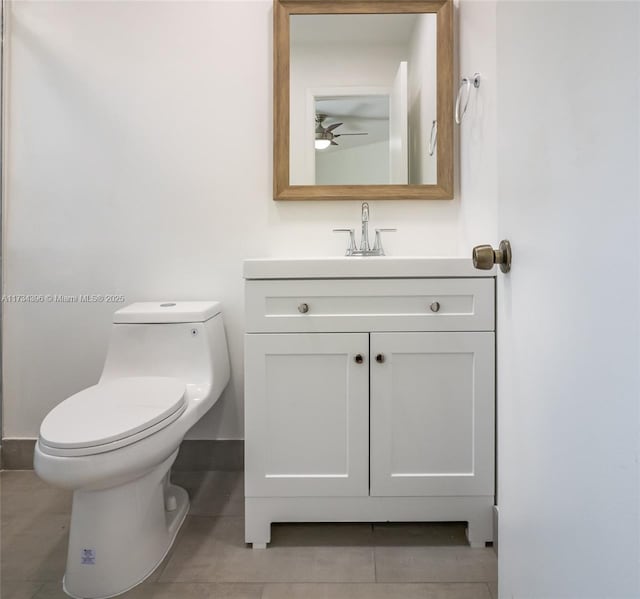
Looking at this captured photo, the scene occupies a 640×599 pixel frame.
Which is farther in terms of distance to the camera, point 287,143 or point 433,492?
Result: point 287,143

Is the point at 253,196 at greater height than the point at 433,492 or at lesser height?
greater

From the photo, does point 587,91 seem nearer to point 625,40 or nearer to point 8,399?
point 625,40

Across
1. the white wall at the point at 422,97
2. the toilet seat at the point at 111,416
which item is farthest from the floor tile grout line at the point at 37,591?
the white wall at the point at 422,97

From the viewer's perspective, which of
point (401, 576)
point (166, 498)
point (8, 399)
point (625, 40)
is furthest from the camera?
point (8, 399)

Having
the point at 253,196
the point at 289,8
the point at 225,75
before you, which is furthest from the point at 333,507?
the point at 289,8

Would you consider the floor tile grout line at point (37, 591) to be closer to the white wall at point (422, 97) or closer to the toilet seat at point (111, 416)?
the toilet seat at point (111, 416)

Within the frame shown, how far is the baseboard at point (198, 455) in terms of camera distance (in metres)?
1.87

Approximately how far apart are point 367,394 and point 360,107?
1148 mm

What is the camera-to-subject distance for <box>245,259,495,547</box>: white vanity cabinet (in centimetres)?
136

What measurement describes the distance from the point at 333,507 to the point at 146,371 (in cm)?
79

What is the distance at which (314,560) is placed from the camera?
133 centimetres

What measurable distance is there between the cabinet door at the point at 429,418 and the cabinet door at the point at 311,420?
0.05 m

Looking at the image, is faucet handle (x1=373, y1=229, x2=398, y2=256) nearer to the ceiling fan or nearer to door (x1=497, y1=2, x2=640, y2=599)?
the ceiling fan

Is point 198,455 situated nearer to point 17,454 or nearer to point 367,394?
point 17,454
